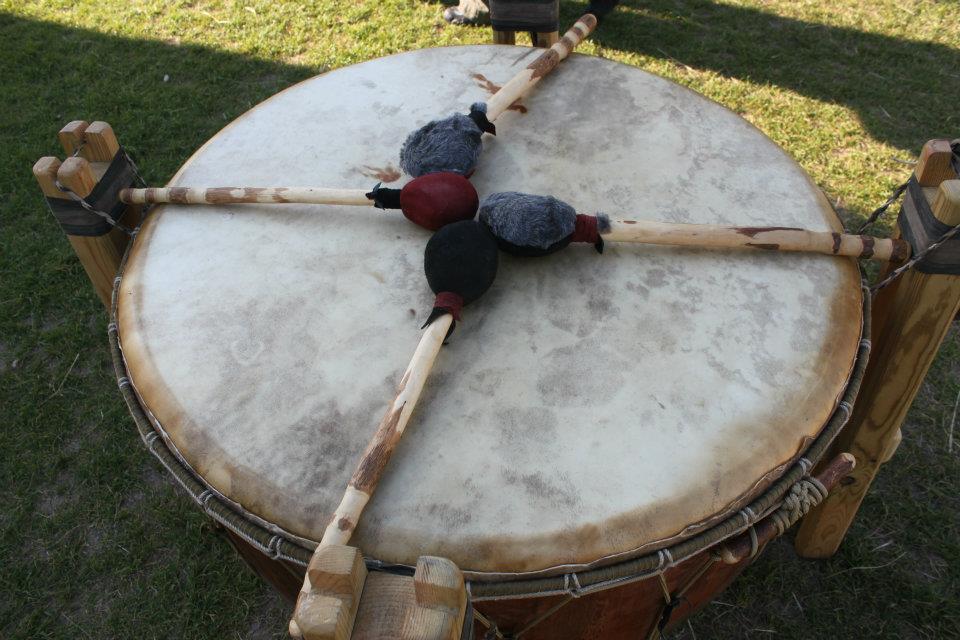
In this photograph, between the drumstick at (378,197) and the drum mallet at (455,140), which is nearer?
the drumstick at (378,197)

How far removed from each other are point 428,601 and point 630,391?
493 mm

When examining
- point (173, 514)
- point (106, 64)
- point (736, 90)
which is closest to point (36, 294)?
point (173, 514)

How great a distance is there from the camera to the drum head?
3.43 feet

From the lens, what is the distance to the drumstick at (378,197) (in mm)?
1349

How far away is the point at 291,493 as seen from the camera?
3.50 feet

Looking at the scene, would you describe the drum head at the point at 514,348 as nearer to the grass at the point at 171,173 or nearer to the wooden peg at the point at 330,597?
the wooden peg at the point at 330,597

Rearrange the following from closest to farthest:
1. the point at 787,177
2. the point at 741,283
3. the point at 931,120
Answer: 1. the point at 741,283
2. the point at 787,177
3. the point at 931,120

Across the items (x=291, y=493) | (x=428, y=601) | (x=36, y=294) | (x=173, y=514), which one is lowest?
(x=173, y=514)

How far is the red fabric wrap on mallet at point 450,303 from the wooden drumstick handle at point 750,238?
32 centimetres

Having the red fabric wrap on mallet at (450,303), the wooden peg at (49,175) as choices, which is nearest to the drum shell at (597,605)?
the red fabric wrap on mallet at (450,303)

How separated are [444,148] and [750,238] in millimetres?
631

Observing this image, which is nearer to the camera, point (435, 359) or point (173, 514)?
point (435, 359)

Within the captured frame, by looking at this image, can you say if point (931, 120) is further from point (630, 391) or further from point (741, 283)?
point (630, 391)

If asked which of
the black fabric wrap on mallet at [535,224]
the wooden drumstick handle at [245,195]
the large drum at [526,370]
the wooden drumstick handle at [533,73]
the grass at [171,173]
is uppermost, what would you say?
the wooden drumstick handle at [533,73]
